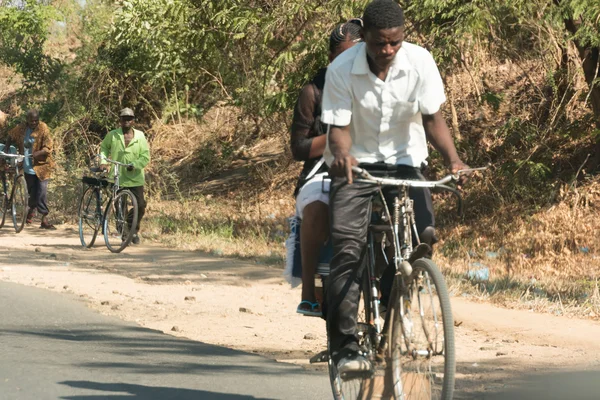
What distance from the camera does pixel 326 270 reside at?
227 inches

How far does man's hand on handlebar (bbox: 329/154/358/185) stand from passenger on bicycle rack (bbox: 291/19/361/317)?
690 millimetres

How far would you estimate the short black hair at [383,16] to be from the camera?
4.96 m

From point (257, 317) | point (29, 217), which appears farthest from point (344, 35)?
point (29, 217)

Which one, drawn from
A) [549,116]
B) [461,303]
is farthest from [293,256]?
[549,116]

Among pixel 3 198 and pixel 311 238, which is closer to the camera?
pixel 311 238

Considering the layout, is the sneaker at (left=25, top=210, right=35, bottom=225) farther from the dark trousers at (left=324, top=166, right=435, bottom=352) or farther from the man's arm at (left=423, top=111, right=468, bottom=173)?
the man's arm at (left=423, top=111, right=468, bottom=173)

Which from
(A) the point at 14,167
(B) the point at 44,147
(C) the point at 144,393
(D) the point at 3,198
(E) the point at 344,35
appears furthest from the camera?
(D) the point at 3,198

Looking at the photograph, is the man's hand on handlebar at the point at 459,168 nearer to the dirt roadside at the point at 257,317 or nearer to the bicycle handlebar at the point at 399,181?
the bicycle handlebar at the point at 399,181

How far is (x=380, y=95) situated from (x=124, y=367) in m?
2.64

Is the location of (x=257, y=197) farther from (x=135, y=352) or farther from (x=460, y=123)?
(x=135, y=352)

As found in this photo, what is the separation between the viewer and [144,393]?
19.5 ft

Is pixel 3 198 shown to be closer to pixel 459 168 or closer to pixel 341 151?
pixel 341 151

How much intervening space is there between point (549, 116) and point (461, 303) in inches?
316

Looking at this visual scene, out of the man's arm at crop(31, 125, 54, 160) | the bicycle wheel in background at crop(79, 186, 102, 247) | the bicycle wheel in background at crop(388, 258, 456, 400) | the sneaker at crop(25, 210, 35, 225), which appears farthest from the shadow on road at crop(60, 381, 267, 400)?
the sneaker at crop(25, 210, 35, 225)
